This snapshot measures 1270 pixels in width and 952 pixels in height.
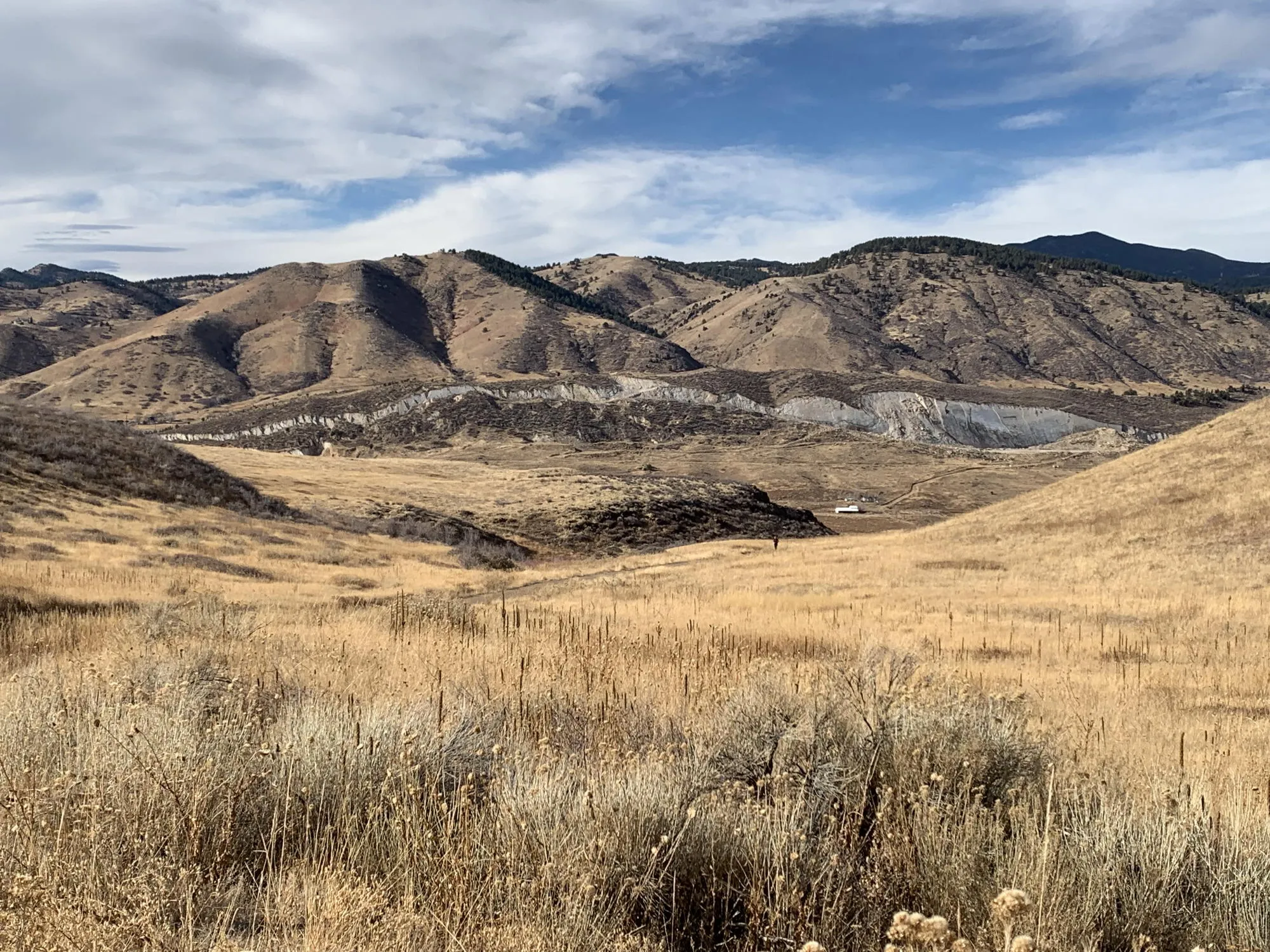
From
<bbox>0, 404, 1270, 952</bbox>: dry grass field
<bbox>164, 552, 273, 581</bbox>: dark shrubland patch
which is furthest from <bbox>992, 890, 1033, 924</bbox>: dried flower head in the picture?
<bbox>164, 552, 273, 581</bbox>: dark shrubland patch

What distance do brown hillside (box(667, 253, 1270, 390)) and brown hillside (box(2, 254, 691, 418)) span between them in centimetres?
2429

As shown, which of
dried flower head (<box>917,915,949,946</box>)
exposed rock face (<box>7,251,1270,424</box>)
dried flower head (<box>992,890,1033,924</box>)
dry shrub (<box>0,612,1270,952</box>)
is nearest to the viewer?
dried flower head (<box>917,915,949,946</box>)

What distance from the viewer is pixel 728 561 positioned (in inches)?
1054

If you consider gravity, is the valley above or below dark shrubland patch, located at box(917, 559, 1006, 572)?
above

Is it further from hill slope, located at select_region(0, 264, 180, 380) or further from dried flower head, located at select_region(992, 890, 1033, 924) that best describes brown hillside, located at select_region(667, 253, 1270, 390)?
dried flower head, located at select_region(992, 890, 1033, 924)

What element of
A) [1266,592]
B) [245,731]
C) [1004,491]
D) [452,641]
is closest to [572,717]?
[245,731]

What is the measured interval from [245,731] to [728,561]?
23.2 meters

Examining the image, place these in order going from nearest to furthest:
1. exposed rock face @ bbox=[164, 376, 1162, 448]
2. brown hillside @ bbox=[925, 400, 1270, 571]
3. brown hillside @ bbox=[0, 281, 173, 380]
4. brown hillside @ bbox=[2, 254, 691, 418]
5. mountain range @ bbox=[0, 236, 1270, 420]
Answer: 1. brown hillside @ bbox=[925, 400, 1270, 571]
2. exposed rock face @ bbox=[164, 376, 1162, 448]
3. brown hillside @ bbox=[2, 254, 691, 418]
4. mountain range @ bbox=[0, 236, 1270, 420]
5. brown hillside @ bbox=[0, 281, 173, 380]

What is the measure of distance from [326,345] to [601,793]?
166 metres

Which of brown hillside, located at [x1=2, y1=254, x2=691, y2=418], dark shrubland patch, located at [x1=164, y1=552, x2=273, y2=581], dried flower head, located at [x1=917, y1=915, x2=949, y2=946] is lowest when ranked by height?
dark shrubland patch, located at [x1=164, y1=552, x2=273, y2=581]

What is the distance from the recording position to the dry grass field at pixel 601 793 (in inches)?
115

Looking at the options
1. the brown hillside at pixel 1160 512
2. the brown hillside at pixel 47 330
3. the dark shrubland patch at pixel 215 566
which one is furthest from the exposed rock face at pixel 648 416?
the brown hillside at pixel 47 330

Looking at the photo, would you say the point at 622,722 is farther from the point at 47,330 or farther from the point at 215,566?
the point at 47,330

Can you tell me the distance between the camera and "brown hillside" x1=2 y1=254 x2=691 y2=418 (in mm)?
131625
